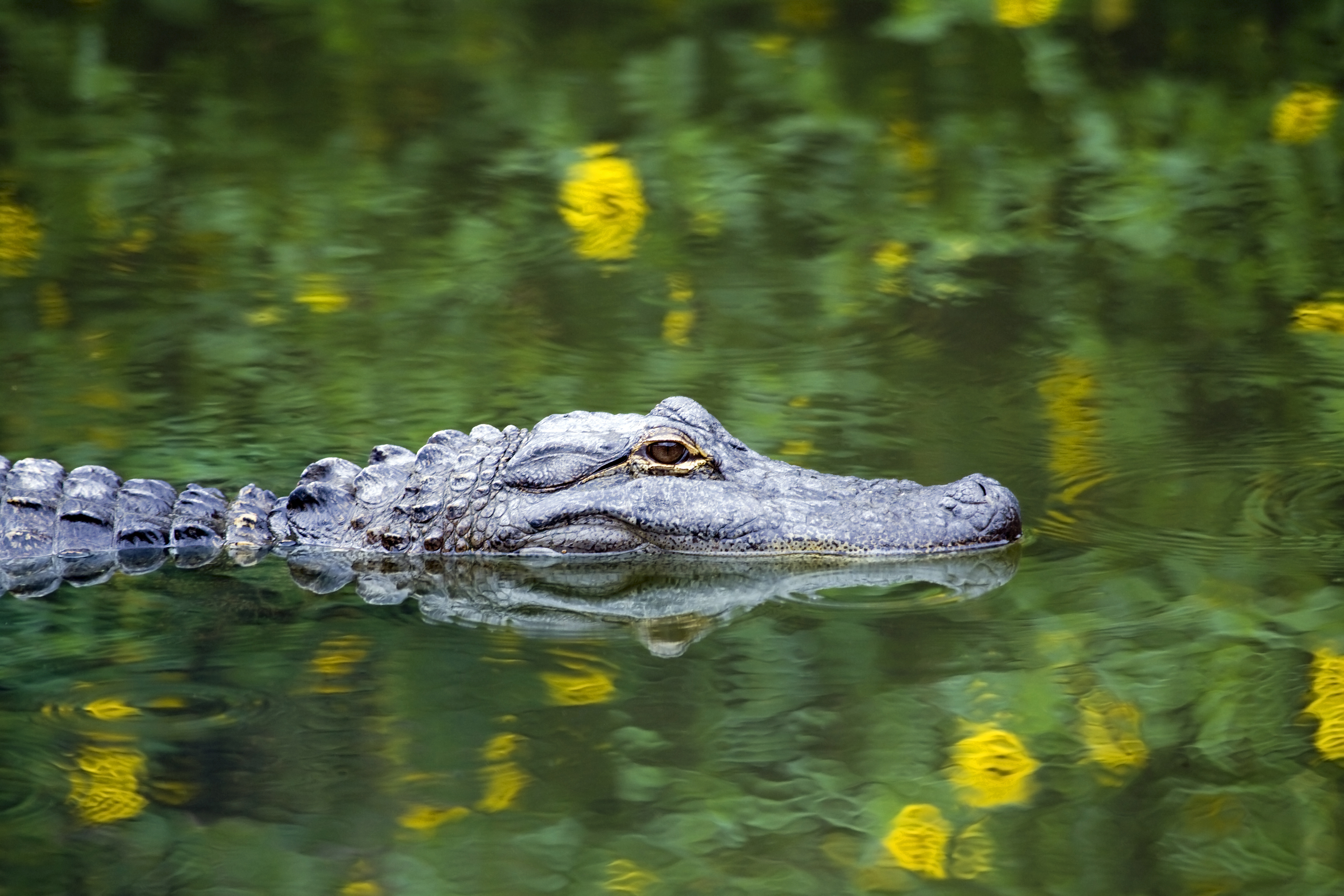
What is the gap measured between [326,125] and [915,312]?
16.5 feet

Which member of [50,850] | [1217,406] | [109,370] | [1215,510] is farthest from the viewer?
[109,370]

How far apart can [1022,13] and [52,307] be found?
300 inches

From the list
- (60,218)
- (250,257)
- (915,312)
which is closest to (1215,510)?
(915,312)

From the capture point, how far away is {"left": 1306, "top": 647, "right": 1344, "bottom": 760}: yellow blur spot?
422 centimetres

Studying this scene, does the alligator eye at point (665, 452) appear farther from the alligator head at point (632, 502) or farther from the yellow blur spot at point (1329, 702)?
the yellow blur spot at point (1329, 702)

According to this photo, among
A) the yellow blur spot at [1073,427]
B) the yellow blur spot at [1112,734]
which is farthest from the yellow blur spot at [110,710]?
the yellow blur spot at [1073,427]

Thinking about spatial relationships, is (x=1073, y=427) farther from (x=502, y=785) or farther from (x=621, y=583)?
(x=502, y=785)

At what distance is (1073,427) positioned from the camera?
272 inches

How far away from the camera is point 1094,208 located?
9.80 meters

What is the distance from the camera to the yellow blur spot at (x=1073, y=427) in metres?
6.35

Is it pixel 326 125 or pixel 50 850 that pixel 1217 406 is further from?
pixel 326 125

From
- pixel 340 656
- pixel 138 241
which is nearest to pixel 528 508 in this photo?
pixel 340 656

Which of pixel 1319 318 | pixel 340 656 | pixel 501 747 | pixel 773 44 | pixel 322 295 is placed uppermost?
pixel 773 44

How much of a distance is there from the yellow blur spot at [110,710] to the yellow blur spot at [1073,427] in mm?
3317
